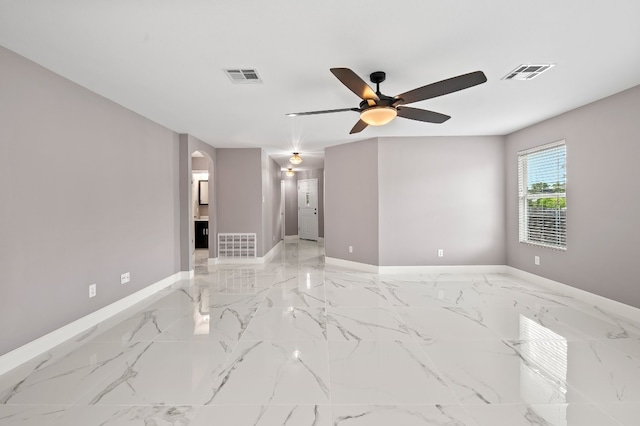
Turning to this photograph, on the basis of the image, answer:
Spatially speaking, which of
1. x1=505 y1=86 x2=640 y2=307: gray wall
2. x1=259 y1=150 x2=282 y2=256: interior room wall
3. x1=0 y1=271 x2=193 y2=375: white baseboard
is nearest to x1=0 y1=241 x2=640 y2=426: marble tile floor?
x1=0 y1=271 x2=193 y2=375: white baseboard

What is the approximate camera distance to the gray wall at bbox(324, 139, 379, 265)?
540 cm

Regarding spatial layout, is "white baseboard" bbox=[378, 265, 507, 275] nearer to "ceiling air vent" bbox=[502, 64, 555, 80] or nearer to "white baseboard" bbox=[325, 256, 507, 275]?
"white baseboard" bbox=[325, 256, 507, 275]

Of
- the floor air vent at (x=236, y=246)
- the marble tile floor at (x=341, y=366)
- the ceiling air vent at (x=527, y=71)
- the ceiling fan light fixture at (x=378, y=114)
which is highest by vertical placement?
the ceiling air vent at (x=527, y=71)

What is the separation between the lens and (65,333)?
2697 mm

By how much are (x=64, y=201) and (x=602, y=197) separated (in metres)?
5.88

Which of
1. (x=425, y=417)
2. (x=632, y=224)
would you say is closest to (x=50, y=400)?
(x=425, y=417)

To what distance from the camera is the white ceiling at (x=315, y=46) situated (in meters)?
1.86

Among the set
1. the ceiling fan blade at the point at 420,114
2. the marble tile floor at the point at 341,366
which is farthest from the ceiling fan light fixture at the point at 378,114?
the marble tile floor at the point at 341,366

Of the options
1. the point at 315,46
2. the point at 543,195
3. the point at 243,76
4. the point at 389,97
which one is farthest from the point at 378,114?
the point at 543,195

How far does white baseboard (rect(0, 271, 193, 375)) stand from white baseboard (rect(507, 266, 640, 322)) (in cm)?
572

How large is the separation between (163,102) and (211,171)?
2.68m

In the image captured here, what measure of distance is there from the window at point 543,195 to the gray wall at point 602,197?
0.13 meters

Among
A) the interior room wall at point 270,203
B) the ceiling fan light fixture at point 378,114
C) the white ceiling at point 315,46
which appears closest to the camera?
the white ceiling at point 315,46

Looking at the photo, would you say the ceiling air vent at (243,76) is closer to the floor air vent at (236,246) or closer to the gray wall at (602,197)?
the floor air vent at (236,246)
